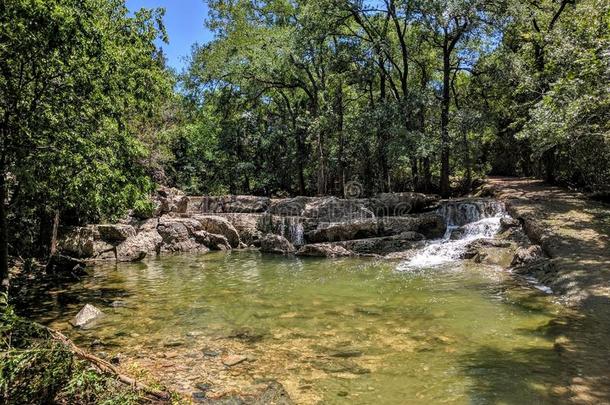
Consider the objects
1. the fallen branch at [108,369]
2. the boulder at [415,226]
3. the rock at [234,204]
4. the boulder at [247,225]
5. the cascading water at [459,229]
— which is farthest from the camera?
the rock at [234,204]

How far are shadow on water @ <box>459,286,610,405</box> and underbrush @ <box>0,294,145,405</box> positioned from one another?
411 centimetres

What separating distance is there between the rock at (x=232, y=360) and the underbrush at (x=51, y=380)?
2.06m

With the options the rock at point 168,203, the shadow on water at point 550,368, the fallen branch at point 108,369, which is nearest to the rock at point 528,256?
the shadow on water at point 550,368

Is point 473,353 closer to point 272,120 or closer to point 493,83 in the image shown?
point 493,83

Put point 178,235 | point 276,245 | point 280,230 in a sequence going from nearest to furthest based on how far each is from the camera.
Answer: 1. point 276,245
2. point 178,235
3. point 280,230

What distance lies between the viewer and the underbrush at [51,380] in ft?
12.5

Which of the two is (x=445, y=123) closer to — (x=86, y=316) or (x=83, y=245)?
(x=83, y=245)

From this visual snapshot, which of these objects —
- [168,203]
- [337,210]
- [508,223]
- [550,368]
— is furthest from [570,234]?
[168,203]

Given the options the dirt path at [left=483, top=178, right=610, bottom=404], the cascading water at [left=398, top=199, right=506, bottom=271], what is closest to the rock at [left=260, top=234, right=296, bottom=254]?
the cascading water at [left=398, top=199, right=506, bottom=271]

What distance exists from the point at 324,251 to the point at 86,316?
34.0 feet

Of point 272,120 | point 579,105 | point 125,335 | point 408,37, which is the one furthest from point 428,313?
point 272,120

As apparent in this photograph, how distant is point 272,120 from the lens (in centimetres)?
3572

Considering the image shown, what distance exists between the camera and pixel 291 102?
113ft

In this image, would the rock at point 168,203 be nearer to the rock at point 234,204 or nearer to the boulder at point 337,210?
the rock at point 234,204
